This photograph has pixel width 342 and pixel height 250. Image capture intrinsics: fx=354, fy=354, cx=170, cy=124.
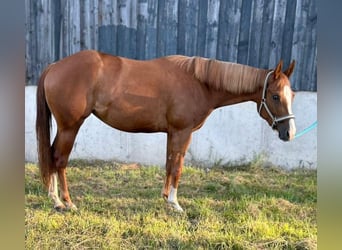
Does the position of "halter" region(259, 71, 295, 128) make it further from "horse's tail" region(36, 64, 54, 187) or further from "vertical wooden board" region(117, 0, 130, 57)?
"horse's tail" region(36, 64, 54, 187)

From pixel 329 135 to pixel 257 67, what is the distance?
1.00m

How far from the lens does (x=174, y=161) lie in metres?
2.33

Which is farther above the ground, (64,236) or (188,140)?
(188,140)

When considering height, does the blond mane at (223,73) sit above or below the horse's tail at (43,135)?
above

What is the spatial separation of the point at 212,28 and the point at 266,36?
0.35m

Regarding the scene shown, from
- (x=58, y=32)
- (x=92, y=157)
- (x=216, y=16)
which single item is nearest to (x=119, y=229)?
(x=92, y=157)

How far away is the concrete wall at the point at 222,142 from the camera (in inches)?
89.5

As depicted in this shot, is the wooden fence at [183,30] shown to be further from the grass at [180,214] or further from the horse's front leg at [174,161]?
the grass at [180,214]

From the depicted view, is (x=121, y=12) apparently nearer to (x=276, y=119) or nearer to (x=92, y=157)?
(x=92, y=157)

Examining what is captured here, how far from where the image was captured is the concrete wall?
227 centimetres

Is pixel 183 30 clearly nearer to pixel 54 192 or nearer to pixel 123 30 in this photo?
pixel 123 30

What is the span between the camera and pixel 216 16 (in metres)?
2.22

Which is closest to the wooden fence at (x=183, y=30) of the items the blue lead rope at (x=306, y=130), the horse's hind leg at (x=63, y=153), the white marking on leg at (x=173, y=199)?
the blue lead rope at (x=306, y=130)

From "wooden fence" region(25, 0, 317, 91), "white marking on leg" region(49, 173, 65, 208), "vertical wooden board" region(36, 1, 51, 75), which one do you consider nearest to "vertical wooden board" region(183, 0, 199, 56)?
"wooden fence" region(25, 0, 317, 91)
